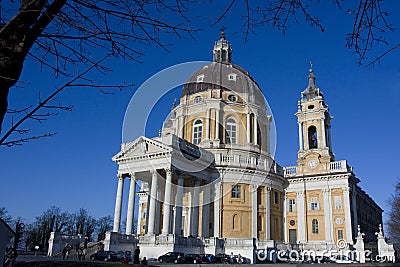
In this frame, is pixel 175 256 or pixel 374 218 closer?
pixel 175 256

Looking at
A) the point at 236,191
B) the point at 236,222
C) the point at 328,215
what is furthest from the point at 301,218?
the point at 236,191

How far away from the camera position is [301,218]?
1991 inches

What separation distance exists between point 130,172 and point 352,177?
2815 centimetres

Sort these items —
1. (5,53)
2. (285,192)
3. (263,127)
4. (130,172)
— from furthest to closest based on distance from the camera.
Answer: (263,127), (285,192), (130,172), (5,53)

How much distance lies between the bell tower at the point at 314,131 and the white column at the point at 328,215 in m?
3.39

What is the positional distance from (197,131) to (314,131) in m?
17.5

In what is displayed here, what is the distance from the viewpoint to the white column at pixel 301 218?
49.8 metres

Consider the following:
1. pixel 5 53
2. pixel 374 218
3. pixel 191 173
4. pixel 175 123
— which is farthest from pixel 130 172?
pixel 374 218

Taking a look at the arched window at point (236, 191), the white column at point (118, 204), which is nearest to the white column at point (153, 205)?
the white column at point (118, 204)

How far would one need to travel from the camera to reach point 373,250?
45.6m

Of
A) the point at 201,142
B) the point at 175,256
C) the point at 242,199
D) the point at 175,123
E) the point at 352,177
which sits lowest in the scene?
the point at 175,256

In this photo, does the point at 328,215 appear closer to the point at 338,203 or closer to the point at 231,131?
the point at 338,203

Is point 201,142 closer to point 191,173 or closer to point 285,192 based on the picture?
point 191,173

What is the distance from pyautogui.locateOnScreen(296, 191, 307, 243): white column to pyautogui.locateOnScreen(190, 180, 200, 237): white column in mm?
14617
